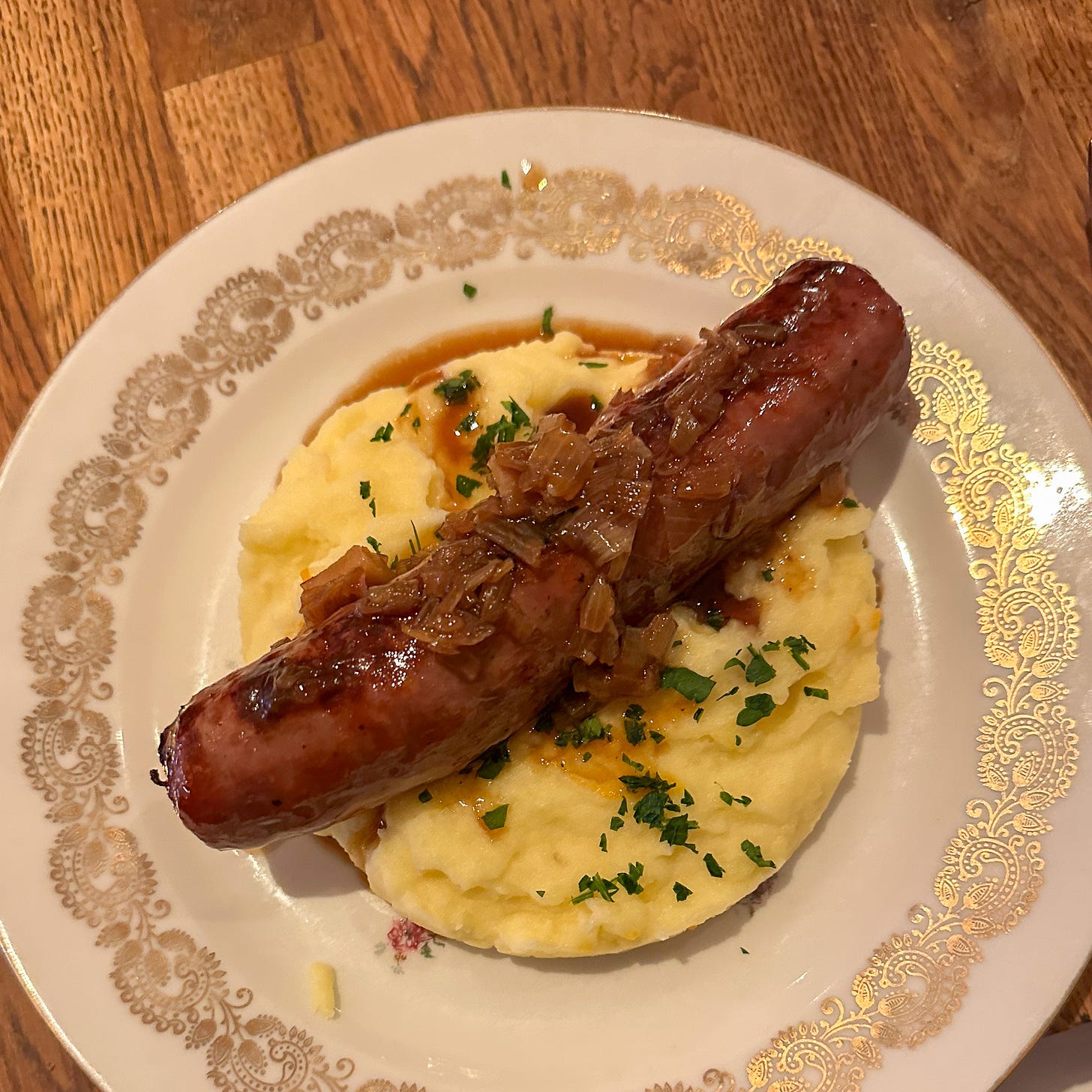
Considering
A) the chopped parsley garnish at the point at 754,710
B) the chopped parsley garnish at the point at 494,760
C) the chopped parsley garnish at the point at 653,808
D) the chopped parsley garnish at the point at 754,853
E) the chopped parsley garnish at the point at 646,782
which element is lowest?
the chopped parsley garnish at the point at 754,853

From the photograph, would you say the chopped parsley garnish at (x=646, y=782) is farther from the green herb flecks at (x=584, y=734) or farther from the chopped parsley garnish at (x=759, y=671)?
the chopped parsley garnish at (x=759, y=671)

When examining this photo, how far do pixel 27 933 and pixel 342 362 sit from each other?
7.98 feet

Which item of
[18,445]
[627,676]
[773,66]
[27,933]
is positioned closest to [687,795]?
[627,676]

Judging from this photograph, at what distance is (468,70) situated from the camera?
3732mm

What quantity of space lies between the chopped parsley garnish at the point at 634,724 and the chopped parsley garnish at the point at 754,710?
13.0 inches

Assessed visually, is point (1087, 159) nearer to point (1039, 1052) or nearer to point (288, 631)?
point (1039, 1052)

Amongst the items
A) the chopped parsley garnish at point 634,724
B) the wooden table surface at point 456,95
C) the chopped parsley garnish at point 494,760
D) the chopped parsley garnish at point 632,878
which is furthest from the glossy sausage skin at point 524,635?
the wooden table surface at point 456,95

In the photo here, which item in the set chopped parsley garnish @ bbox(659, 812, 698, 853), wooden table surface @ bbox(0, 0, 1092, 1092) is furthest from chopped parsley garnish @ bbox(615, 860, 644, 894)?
wooden table surface @ bbox(0, 0, 1092, 1092)

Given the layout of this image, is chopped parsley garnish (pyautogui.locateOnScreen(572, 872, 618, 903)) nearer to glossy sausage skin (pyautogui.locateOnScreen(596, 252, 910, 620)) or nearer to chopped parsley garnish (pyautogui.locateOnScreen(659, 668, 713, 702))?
chopped parsley garnish (pyautogui.locateOnScreen(659, 668, 713, 702))

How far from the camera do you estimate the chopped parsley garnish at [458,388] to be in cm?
331

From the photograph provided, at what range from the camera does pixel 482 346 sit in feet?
11.8

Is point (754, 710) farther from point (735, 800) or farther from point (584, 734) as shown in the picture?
point (584, 734)

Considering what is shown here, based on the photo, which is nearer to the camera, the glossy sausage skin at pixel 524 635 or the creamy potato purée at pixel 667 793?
the glossy sausage skin at pixel 524 635

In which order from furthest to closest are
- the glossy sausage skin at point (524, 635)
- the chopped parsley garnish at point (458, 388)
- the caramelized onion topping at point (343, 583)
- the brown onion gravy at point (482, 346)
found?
the brown onion gravy at point (482, 346) → the chopped parsley garnish at point (458, 388) → the caramelized onion topping at point (343, 583) → the glossy sausage skin at point (524, 635)
